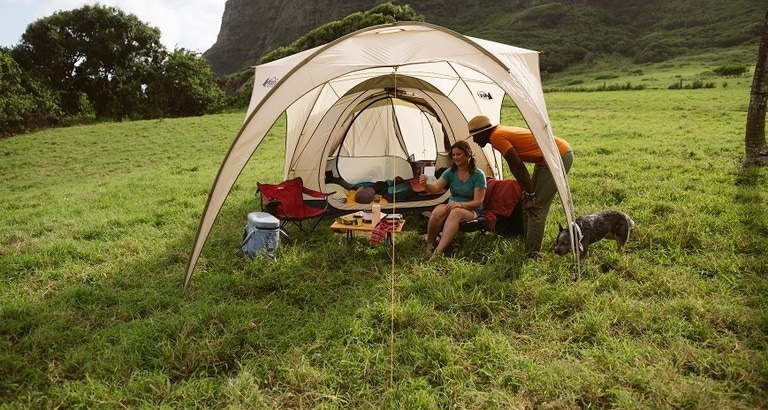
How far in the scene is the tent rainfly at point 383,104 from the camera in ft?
15.0

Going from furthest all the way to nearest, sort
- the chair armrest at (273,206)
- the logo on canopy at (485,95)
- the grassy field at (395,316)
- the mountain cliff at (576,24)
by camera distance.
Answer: the mountain cliff at (576,24) → the logo on canopy at (485,95) → the chair armrest at (273,206) → the grassy field at (395,316)

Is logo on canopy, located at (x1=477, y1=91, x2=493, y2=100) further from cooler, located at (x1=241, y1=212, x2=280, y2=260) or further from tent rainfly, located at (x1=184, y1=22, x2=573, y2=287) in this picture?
cooler, located at (x1=241, y1=212, x2=280, y2=260)

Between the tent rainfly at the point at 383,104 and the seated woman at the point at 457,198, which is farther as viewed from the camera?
the seated woman at the point at 457,198

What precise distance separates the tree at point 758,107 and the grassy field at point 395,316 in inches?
45.7

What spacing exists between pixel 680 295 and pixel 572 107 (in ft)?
60.5

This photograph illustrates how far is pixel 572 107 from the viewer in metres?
21.0

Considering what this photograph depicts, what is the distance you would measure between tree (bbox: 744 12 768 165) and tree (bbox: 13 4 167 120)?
29371 millimetres

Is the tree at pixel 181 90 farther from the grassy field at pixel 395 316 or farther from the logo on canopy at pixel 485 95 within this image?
the logo on canopy at pixel 485 95

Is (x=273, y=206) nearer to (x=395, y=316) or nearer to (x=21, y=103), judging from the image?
(x=395, y=316)

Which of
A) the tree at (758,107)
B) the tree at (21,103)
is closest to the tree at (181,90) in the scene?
the tree at (21,103)

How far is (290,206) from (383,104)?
259 cm

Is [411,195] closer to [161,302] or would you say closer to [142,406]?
[161,302]

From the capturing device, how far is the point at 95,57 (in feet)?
99.8

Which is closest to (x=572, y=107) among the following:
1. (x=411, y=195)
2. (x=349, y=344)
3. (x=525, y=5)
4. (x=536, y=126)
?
(x=411, y=195)
